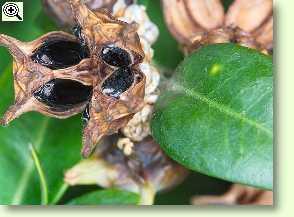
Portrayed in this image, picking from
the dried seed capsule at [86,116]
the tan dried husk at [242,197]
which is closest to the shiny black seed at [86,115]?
the dried seed capsule at [86,116]

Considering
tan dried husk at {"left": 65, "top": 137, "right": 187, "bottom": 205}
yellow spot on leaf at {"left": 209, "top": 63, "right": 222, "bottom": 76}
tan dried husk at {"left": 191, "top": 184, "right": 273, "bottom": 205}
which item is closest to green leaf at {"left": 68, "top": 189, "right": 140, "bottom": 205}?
tan dried husk at {"left": 65, "top": 137, "right": 187, "bottom": 205}

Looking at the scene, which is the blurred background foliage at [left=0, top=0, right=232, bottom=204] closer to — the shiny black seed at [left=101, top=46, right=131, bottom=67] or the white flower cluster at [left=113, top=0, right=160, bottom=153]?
the white flower cluster at [left=113, top=0, right=160, bottom=153]

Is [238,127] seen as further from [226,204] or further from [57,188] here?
[57,188]

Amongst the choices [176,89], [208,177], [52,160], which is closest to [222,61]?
[176,89]

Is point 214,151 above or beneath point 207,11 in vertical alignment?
beneath

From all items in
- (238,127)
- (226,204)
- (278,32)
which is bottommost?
(226,204)

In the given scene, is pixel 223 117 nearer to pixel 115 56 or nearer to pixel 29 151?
pixel 115 56

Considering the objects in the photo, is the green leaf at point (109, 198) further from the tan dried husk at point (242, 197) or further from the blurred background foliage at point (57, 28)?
Answer: the tan dried husk at point (242, 197)
